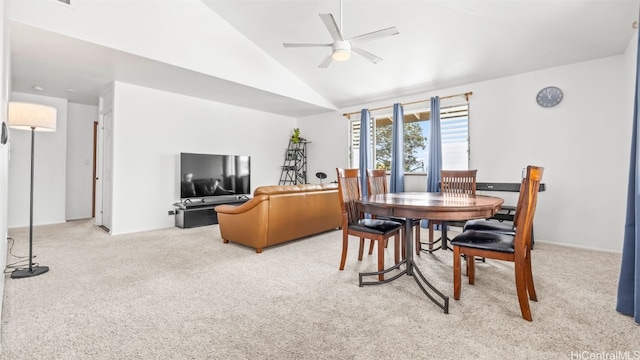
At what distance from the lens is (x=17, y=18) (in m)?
2.93

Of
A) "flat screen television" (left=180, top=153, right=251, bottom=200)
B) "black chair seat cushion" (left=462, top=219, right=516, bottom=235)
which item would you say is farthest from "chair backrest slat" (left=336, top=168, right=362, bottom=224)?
"flat screen television" (left=180, top=153, right=251, bottom=200)

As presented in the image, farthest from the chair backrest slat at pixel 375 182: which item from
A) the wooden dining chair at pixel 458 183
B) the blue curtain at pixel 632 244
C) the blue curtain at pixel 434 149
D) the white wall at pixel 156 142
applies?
the white wall at pixel 156 142

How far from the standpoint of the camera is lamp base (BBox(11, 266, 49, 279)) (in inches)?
108

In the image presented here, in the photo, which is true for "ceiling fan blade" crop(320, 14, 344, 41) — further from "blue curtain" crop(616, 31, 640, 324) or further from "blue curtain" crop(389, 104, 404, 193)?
"blue curtain" crop(389, 104, 404, 193)

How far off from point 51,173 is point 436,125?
7.40 m

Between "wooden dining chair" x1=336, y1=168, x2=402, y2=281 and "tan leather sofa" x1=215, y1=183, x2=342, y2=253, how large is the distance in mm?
955

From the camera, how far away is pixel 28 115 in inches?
108

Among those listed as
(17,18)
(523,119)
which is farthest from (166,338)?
(523,119)

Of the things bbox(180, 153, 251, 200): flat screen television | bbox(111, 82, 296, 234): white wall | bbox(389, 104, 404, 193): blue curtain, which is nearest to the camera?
bbox(111, 82, 296, 234): white wall

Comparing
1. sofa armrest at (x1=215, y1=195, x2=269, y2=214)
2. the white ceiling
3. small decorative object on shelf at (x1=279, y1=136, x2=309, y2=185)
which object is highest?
the white ceiling

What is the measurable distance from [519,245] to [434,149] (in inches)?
132

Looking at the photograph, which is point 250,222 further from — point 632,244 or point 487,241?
point 632,244

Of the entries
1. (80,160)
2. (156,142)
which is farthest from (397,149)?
(80,160)

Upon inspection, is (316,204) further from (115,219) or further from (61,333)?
(115,219)
